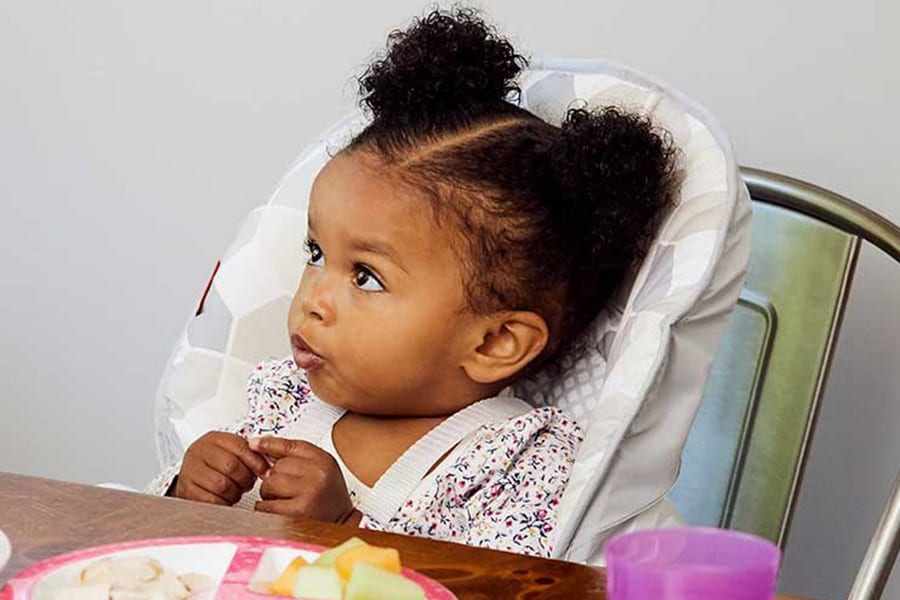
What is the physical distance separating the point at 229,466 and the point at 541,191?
33cm

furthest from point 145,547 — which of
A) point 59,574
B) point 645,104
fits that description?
point 645,104

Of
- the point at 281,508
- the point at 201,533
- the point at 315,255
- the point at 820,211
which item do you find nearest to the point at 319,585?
the point at 201,533

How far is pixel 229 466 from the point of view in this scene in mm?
1151

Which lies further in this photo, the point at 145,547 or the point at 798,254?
the point at 798,254

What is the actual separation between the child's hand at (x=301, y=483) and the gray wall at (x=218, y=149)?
641 mm

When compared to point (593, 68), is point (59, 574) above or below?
below

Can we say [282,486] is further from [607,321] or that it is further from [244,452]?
[607,321]

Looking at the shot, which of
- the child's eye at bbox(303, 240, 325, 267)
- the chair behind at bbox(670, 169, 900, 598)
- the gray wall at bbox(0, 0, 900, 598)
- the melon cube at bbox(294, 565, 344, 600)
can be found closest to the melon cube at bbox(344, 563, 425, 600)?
the melon cube at bbox(294, 565, 344, 600)

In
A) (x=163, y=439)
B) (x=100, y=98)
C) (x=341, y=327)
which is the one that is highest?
(x=100, y=98)

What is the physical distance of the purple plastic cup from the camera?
0.47 metres

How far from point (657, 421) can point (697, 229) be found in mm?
161

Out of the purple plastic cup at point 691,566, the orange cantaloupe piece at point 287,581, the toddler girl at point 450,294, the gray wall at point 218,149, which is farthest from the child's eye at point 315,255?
the purple plastic cup at point 691,566

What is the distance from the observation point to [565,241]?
123 cm

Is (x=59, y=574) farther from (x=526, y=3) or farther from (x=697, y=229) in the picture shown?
(x=526, y=3)
